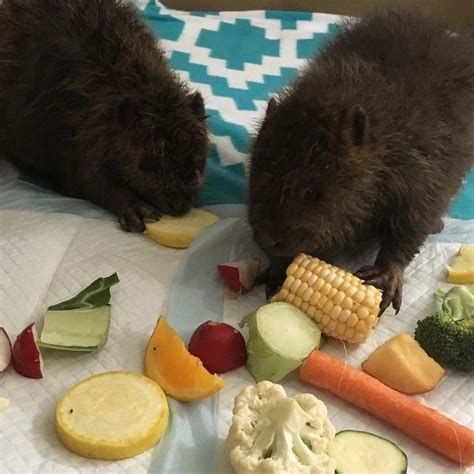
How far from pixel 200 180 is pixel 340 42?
73 centimetres

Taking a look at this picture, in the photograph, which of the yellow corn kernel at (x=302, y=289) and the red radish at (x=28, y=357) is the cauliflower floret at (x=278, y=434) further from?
the red radish at (x=28, y=357)

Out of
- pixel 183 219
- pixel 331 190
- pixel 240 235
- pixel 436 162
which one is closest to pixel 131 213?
pixel 183 219

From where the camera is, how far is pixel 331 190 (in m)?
2.00

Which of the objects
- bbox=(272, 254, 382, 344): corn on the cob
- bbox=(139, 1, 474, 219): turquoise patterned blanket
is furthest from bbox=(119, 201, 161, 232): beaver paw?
bbox=(272, 254, 382, 344): corn on the cob

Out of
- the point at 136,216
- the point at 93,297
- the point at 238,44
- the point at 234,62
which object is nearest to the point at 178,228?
the point at 136,216

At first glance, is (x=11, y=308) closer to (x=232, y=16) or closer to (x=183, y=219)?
(x=183, y=219)

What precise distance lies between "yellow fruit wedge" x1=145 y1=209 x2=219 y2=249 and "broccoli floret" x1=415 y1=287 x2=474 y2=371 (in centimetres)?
85

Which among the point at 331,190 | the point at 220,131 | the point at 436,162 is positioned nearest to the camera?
the point at 331,190

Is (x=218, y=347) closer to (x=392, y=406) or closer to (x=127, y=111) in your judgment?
(x=392, y=406)

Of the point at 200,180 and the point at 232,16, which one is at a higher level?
the point at 232,16

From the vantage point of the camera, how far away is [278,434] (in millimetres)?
1576

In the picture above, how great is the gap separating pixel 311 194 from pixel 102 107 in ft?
3.27

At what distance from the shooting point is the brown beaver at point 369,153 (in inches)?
77.5

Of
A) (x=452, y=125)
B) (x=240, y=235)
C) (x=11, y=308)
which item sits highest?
(x=452, y=125)
